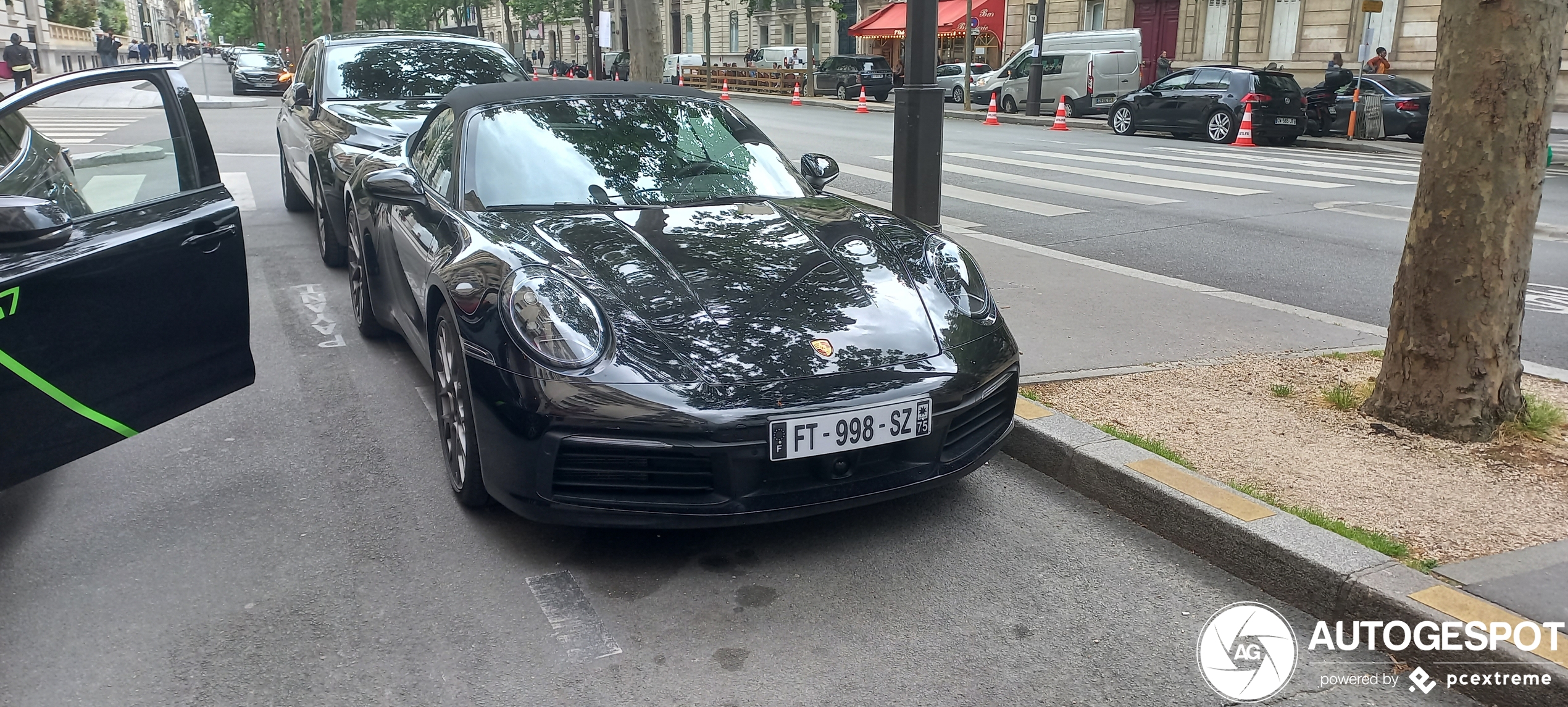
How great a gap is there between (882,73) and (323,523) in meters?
34.8

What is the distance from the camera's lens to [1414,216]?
4.31m

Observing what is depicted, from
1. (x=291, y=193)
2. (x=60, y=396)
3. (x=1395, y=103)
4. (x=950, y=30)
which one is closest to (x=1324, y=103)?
(x=1395, y=103)

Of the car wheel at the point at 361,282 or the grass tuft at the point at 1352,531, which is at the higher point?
the car wheel at the point at 361,282

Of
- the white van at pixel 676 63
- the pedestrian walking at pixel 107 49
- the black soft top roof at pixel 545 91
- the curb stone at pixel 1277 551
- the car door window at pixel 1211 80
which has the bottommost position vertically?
the curb stone at pixel 1277 551


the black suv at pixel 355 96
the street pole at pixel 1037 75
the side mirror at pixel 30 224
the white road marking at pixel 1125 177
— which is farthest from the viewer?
the street pole at pixel 1037 75

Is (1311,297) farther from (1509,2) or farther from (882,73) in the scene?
(882,73)

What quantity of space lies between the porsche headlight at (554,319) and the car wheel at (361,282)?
2.42m

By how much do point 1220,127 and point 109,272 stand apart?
1960cm

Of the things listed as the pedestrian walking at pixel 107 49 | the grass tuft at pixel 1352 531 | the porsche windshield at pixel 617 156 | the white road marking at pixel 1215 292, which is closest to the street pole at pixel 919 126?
the porsche windshield at pixel 617 156

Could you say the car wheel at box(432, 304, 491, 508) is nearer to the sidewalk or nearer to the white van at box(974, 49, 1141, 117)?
the sidewalk

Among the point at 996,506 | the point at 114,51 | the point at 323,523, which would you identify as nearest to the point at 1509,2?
the point at 996,506

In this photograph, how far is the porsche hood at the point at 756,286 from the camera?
3.35 m

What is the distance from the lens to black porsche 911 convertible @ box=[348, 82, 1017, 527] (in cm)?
320

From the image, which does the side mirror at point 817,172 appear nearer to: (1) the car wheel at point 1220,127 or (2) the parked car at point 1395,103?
(1) the car wheel at point 1220,127
